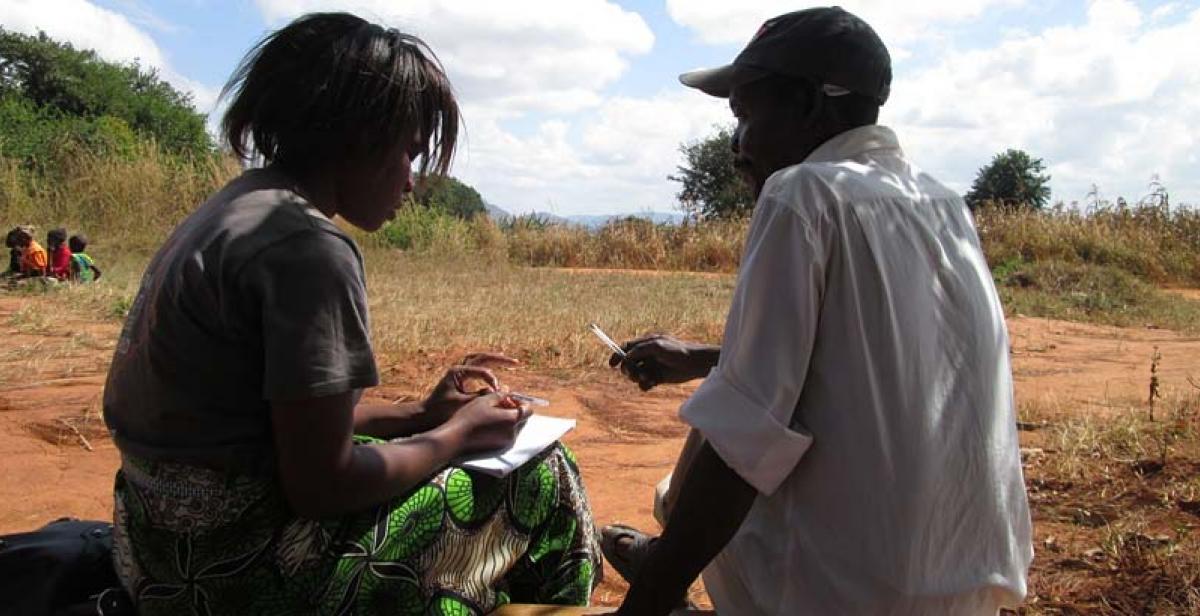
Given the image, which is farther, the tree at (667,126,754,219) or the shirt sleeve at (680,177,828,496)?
the tree at (667,126,754,219)

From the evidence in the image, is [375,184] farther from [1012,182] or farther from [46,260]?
[1012,182]

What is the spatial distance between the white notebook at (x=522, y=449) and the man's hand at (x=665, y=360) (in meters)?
0.30

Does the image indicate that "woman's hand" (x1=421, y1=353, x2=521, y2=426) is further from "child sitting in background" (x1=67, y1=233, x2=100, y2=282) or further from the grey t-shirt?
"child sitting in background" (x1=67, y1=233, x2=100, y2=282)

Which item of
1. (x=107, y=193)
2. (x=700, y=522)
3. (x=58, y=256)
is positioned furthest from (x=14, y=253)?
(x=700, y=522)

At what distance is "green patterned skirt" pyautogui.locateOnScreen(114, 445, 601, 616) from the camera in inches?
63.8

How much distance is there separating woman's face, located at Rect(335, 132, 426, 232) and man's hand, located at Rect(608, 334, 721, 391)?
0.77 m

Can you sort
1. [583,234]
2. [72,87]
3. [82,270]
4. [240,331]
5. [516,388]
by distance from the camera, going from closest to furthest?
[240,331], [516,388], [82,270], [583,234], [72,87]

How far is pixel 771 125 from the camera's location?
5.60 feet

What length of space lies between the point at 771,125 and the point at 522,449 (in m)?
0.79

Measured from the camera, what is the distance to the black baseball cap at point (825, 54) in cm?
160

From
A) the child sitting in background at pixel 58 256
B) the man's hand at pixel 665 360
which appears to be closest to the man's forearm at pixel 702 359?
the man's hand at pixel 665 360

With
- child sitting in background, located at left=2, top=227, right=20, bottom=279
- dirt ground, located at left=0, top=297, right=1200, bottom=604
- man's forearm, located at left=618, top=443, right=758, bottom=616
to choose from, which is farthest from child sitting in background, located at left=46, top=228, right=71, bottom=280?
man's forearm, located at left=618, top=443, right=758, bottom=616

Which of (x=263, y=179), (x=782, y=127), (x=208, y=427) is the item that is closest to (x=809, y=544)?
(x=782, y=127)

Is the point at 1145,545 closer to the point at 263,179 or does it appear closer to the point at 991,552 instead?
the point at 991,552
